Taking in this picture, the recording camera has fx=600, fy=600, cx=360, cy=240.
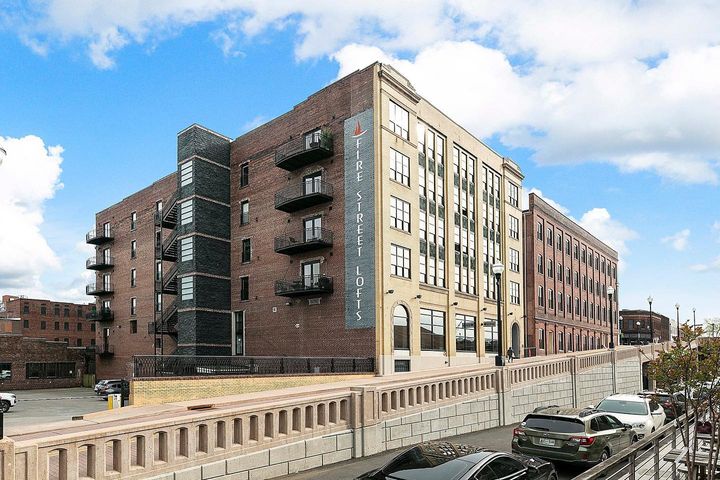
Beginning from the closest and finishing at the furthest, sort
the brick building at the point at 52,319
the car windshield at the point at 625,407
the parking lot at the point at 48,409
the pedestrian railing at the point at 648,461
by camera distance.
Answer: the pedestrian railing at the point at 648,461, the car windshield at the point at 625,407, the parking lot at the point at 48,409, the brick building at the point at 52,319

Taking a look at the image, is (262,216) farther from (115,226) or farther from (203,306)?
(115,226)

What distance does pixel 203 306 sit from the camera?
4238 centimetres

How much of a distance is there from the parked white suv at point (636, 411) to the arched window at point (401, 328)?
51.2 feet

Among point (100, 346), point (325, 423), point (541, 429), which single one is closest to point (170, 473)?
point (325, 423)

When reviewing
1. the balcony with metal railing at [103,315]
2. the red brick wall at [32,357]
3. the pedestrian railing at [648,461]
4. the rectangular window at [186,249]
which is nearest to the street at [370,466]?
the pedestrian railing at [648,461]

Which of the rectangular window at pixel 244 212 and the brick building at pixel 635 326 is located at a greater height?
the rectangular window at pixel 244 212

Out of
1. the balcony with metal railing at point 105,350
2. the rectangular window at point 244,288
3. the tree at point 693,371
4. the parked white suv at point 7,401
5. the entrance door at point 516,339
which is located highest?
the rectangular window at point 244,288

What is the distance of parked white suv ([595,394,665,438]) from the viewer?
19172 mm

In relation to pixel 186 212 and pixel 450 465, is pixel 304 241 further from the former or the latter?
pixel 450 465

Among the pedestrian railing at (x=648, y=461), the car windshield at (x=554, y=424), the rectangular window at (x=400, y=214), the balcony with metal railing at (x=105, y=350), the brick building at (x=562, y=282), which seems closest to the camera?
the pedestrian railing at (x=648, y=461)

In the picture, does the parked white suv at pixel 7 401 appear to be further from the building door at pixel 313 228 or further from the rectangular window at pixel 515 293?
the rectangular window at pixel 515 293

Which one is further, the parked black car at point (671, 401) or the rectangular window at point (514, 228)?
the rectangular window at point (514, 228)

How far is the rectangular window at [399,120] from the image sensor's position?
120 feet

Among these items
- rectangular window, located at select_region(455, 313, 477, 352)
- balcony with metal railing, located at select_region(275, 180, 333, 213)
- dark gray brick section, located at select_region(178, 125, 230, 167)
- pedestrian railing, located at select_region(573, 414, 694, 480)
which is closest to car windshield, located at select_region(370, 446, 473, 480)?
pedestrian railing, located at select_region(573, 414, 694, 480)
